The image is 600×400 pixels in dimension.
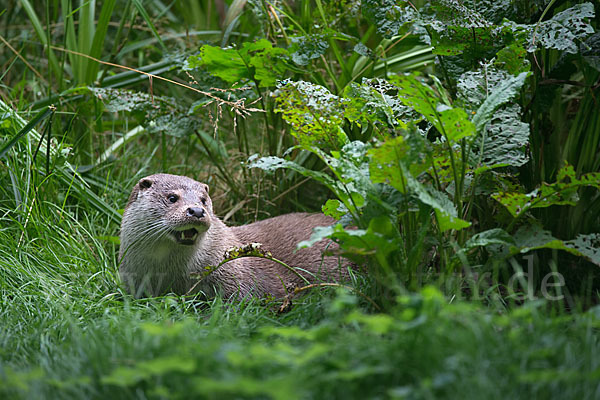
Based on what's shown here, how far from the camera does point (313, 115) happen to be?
2.68 m

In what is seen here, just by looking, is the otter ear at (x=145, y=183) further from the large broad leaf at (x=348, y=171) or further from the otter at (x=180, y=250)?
the large broad leaf at (x=348, y=171)

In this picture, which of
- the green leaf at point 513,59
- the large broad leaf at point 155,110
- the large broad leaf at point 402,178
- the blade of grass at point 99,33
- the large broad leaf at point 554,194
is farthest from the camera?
the blade of grass at point 99,33

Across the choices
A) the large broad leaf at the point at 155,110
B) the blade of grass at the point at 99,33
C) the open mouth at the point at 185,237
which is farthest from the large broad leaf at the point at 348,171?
the blade of grass at the point at 99,33

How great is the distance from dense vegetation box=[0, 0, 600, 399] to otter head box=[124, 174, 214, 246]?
13.4 inches

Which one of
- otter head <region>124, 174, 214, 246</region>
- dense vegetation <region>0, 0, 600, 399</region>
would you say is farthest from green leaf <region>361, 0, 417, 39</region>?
otter head <region>124, 174, 214, 246</region>

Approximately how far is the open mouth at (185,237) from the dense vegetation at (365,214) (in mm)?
291

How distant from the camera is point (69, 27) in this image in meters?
4.26

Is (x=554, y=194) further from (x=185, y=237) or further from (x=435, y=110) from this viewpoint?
(x=185, y=237)

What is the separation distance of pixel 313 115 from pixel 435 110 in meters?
0.58

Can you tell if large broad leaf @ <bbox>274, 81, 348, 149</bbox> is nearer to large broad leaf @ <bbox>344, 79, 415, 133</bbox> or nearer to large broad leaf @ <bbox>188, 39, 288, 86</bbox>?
large broad leaf @ <bbox>344, 79, 415, 133</bbox>

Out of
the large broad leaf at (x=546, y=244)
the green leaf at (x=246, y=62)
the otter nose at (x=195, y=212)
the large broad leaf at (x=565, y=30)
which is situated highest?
the large broad leaf at (x=565, y=30)

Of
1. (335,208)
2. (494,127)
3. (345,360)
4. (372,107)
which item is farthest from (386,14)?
(345,360)

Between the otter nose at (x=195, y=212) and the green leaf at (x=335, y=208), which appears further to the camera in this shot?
the otter nose at (x=195, y=212)

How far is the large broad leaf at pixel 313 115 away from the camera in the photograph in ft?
8.71
